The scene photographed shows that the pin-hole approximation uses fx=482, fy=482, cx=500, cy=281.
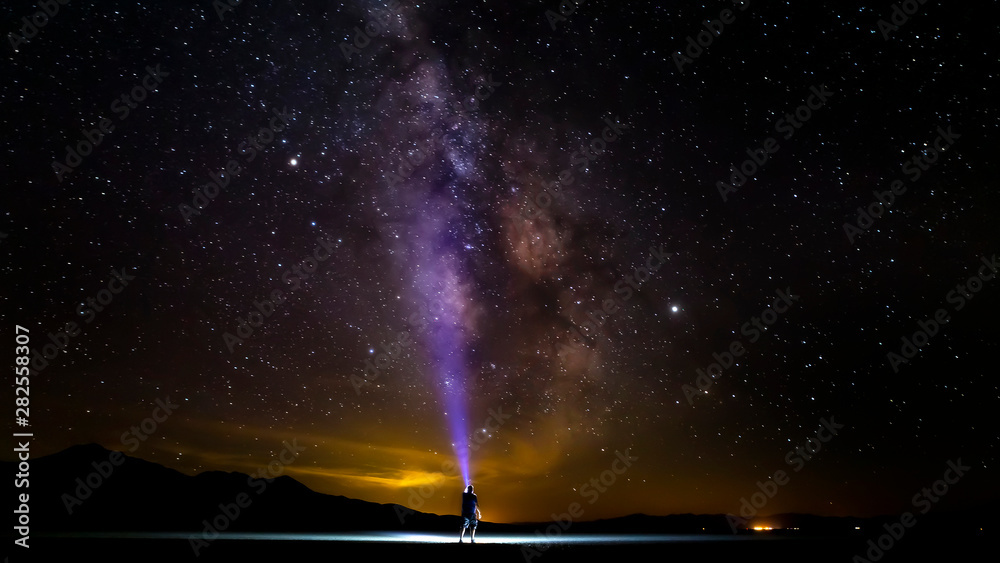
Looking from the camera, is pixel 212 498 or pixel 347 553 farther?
pixel 212 498

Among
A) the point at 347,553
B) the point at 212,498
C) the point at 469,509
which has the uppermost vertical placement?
the point at 212,498

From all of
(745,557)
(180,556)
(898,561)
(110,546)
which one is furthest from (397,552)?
(898,561)

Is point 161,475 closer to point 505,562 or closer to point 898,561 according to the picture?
point 505,562

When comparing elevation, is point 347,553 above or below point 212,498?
below

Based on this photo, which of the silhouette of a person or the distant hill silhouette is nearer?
the silhouette of a person

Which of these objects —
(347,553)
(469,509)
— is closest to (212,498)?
(469,509)

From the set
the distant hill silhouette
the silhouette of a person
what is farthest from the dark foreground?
the distant hill silhouette

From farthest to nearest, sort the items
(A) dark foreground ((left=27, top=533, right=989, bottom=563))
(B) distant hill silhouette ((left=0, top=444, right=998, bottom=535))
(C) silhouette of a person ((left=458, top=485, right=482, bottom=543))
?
(B) distant hill silhouette ((left=0, top=444, right=998, bottom=535))
(C) silhouette of a person ((left=458, top=485, right=482, bottom=543))
(A) dark foreground ((left=27, top=533, right=989, bottom=563))

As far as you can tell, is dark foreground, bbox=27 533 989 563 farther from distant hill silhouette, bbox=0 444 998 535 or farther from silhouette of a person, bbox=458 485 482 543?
distant hill silhouette, bbox=0 444 998 535

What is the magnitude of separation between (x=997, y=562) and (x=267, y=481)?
82.7 meters

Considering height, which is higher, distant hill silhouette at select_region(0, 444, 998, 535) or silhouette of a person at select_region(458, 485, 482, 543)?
distant hill silhouette at select_region(0, 444, 998, 535)

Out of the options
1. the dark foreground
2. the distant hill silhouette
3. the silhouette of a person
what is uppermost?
the distant hill silhouette

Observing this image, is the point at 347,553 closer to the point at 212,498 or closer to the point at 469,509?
the point at 469,509

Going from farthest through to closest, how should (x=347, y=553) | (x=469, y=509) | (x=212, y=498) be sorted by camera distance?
(x=212, y=498) → (x=469, y=509) → (x=347, y=553)
